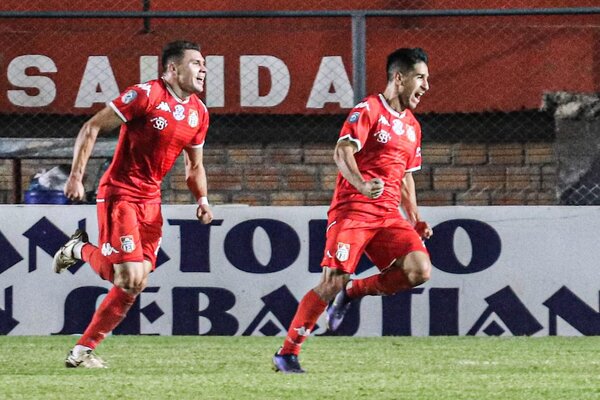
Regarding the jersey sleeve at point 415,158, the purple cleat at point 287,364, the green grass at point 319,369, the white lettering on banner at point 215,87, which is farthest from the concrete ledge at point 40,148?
the purple cleat at point 287,364

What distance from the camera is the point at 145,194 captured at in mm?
8297

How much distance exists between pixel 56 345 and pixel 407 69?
10.4 feet

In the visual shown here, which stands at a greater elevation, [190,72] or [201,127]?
[190,72]

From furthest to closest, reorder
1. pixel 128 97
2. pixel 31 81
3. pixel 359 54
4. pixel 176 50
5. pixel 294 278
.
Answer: pixel 31 81
pixel 359 54
pixel 294 278
pixel 176 50
pixel 128 97

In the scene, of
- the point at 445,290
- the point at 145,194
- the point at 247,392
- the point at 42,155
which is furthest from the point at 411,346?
the point at 42,155

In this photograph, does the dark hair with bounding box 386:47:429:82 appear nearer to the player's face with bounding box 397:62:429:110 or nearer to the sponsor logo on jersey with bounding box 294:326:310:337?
the player's face with bounding box 397:62:429:110

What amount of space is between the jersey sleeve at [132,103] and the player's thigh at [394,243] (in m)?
1.50

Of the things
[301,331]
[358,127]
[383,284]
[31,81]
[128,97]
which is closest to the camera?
[301,331]

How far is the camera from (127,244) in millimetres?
8086

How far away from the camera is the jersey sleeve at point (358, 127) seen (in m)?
7.89

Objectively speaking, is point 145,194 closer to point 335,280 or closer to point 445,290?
point 335,280

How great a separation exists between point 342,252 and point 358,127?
Answer: 27.1 inches

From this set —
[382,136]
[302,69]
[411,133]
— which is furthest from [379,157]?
[302,69]

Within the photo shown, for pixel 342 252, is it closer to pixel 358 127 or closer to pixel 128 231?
pixel 358 127
